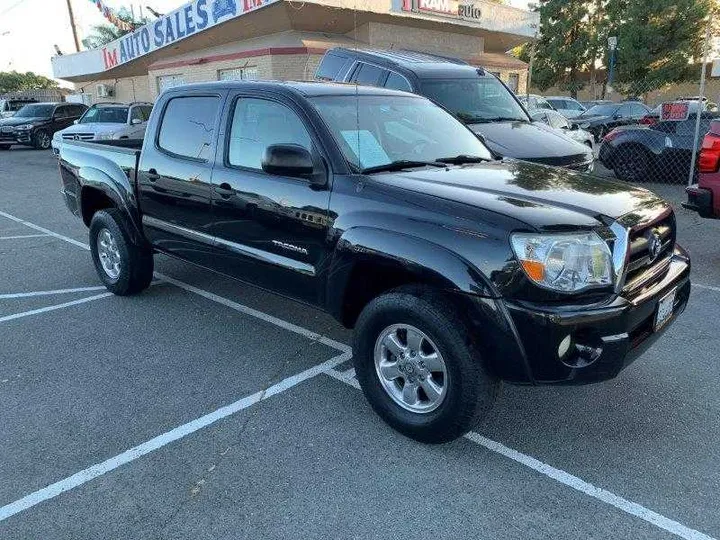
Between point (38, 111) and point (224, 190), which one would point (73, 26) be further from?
point (224, 190)

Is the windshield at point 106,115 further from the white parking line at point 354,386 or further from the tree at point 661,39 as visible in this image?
the tree at point 661,39

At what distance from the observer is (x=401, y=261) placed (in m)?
2.94

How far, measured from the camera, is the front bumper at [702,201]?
18.6 feet

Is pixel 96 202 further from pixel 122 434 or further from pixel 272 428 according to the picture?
pixel 272 428

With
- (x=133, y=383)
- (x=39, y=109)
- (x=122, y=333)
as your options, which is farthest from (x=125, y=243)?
(x=39, y=109)

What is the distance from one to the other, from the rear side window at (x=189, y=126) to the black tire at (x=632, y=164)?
9.36 m

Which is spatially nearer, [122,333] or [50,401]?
[50,401]

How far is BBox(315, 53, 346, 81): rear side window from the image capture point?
28.7 feet

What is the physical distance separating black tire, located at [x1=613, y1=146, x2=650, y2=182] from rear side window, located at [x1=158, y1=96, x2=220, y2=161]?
30.7 feet

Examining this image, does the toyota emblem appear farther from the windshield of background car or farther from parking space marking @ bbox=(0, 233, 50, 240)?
parking space marking @ bbox=(0, 233, 50, 240)

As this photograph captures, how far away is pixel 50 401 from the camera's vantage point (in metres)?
3.60

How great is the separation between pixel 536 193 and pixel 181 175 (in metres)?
2.60

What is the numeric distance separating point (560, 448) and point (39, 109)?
23865 mm

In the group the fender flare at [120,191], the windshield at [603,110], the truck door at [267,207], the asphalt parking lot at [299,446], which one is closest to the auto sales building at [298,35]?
the windshield at [603,110]
